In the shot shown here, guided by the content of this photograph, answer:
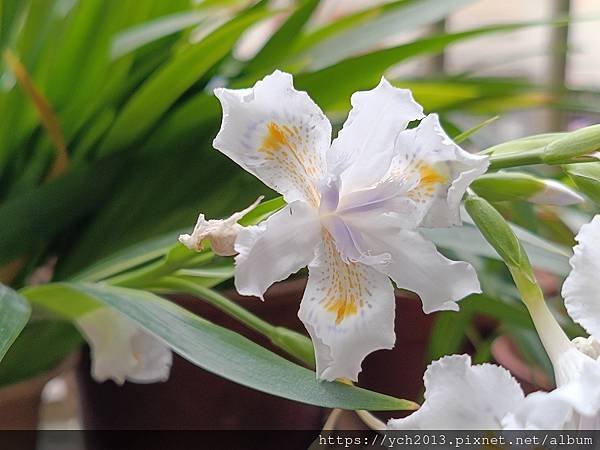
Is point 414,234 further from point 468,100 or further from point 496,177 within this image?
point 468,100

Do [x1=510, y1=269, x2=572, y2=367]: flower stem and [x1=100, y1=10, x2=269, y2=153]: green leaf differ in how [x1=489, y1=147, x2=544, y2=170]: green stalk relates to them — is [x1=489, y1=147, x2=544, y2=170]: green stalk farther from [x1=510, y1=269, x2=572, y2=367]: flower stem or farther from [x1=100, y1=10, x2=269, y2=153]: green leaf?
[x1=100, y1=10, x2=269, y2=153]: green leaf

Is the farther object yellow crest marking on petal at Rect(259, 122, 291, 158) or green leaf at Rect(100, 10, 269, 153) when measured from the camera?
green leaf at Rect(100, 10, 269, 153)

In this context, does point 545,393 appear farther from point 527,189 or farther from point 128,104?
point 128,104

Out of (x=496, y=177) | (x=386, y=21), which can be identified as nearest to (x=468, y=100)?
(x=386, y=21)

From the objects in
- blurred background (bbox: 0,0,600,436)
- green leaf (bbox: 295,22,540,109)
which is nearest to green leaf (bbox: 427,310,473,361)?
blurred background (bbox: 0,0,600,436)

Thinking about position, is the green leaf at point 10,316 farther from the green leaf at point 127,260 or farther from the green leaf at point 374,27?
the green leaf at point 374,27

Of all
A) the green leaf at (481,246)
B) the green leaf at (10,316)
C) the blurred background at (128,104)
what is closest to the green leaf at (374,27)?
the blurred background at (128,104)

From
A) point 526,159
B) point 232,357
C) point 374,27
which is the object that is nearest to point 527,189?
point 526,159
